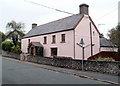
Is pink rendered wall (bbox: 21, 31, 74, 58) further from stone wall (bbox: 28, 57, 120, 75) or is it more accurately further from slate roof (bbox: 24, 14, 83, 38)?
stone wall (bbox: 28, 57, 120, 75)

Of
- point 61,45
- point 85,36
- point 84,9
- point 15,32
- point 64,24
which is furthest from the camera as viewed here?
point 15,32

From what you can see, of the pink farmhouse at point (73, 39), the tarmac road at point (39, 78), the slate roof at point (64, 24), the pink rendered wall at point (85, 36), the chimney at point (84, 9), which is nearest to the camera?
the tarmac road at point (39, 78)

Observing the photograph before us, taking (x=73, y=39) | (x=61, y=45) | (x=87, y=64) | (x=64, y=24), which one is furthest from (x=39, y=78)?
(x=64, y=24)

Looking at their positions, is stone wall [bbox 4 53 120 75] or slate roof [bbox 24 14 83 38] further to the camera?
slate roof [bbox 24 14 83 38]

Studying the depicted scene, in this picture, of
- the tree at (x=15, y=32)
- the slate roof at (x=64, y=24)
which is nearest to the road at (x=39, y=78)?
the slate roof at (x=64, y=24)

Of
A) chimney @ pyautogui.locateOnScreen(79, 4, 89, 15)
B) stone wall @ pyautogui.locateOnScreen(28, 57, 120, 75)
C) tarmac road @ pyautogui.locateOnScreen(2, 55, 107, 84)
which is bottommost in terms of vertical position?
tarmac road @ pyautogui.locateOnScreen(2, 55, 107, 84)

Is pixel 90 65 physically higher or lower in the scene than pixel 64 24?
lower

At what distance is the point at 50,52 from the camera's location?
86.4 ft

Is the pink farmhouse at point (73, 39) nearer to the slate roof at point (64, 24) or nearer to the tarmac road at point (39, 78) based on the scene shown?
the slate roof at point (64, 24)

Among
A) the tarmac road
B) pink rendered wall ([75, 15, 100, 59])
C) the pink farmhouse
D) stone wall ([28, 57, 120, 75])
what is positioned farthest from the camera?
pink rendered wall ([75, 15, 100, 59])

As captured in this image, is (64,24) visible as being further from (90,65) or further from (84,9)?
(90,65)

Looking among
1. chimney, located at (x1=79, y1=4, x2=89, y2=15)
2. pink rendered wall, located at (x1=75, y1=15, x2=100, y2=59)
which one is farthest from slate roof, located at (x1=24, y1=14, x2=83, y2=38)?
pink rendered wall, located at (x1=75, y1=15, x2=100, y2=59)

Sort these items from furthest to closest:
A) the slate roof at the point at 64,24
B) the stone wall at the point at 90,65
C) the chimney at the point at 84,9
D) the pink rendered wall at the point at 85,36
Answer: the chimney at the point at 84,9
the slate roof at the point at 64,24
the pink rendered wall at the point at 85,36
the stone wall at the point at 90,65

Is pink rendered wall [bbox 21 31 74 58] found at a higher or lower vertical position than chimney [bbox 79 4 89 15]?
lower
